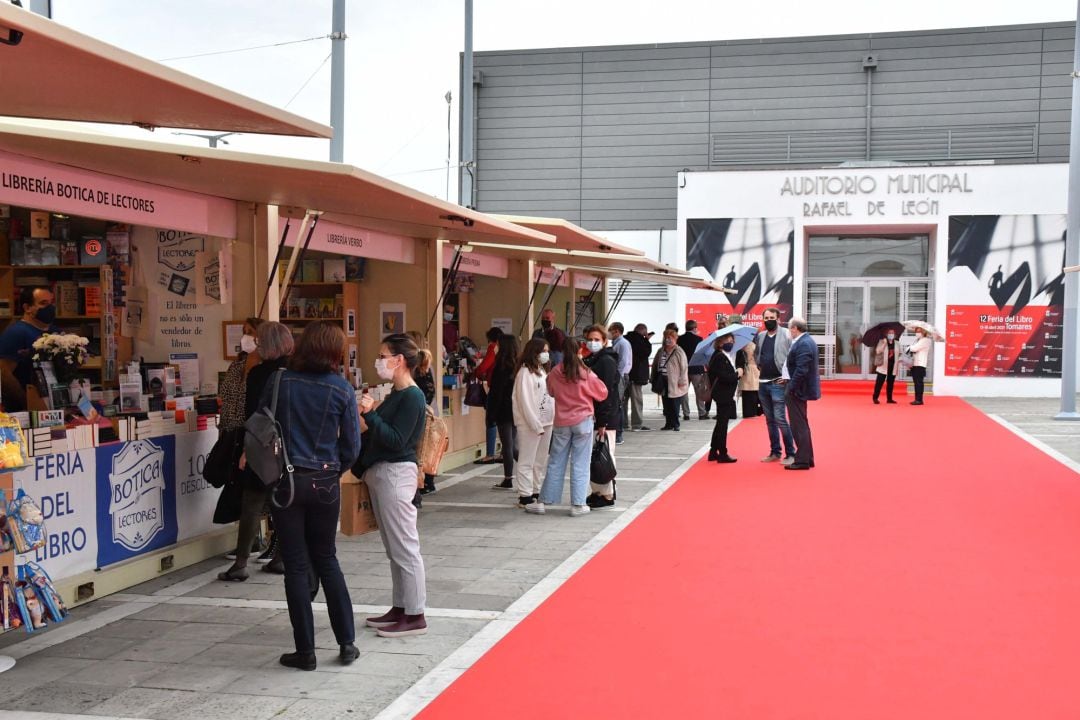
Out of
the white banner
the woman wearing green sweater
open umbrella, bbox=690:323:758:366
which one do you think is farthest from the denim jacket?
open umbrella, bbox=690:323:758:366

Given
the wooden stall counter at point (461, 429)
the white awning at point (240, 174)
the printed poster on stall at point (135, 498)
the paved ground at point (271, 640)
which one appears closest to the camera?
the paved ground at point (271, 640)

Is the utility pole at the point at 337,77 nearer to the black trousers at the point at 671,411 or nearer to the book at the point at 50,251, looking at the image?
the book at the point at 50,251

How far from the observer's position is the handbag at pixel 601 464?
940 cm

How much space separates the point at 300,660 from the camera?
5.01 m

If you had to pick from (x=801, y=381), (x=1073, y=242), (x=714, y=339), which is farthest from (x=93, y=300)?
(x=1073, y=242)

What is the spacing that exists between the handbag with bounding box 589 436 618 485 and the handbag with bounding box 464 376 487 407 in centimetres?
216

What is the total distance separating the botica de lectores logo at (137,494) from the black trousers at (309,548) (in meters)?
2.00

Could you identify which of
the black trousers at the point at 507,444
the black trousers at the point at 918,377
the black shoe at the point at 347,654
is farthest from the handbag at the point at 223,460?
the black trousers at the point at 918,377

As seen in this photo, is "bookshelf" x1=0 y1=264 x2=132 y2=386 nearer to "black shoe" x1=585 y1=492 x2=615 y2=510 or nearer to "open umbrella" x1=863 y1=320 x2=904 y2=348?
"black shoe" x1=585 y1=492 x2=615 y2=510

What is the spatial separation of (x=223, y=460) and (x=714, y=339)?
6.98 m

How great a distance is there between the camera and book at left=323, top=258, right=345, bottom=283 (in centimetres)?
1166

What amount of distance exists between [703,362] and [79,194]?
751 centimetres

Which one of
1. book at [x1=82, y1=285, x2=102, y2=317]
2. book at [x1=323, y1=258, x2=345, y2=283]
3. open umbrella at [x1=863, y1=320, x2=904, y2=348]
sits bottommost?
open umbrella at [x1=863, y1=320, x2=904, y2=348]

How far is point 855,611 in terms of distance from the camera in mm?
6062
